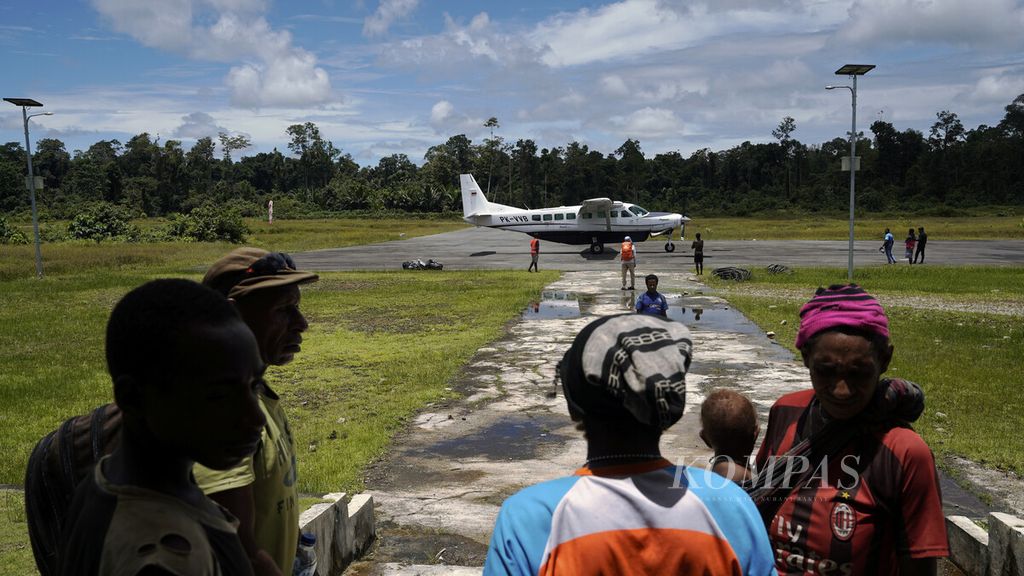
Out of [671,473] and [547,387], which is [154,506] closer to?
[671,473]

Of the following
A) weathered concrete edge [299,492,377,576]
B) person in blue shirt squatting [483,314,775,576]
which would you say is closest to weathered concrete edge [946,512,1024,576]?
person in blue shirt squatting [483,314,775,576]

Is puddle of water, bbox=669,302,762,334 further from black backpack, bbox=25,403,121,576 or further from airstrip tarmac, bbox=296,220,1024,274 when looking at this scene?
black backpack, bbox=25,403,121,576

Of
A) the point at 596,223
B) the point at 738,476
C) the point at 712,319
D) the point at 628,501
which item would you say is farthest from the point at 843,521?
the point at 596,223

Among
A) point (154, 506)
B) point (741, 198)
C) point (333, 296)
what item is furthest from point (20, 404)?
point (741, 198)

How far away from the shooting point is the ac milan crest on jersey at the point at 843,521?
2.19 metres

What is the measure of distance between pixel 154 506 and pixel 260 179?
419ft

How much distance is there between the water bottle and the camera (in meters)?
2.61

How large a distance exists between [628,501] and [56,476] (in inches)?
50.4

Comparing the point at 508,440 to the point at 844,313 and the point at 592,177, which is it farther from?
the point at 592,177

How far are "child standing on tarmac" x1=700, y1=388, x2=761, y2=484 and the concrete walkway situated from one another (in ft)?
6.93

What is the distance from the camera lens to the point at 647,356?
1.52 meters

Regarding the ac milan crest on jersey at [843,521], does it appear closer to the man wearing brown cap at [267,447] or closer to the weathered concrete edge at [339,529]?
the man wearing brown cap at [267,447]

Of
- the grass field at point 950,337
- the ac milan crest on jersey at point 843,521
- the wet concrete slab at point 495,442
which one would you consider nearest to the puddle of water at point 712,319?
the wet concrete slab at point 495,442

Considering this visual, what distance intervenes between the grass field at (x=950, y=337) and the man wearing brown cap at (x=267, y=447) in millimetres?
6260
